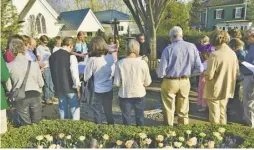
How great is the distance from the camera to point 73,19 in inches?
1368

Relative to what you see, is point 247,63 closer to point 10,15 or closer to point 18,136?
point 18,136

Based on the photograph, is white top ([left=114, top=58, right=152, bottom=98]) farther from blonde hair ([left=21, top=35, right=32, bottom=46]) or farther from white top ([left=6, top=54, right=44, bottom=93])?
blonde hair ([left=21, top=35, right=32, bottom=46])

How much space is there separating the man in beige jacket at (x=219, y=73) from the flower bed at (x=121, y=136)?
33.5 inches

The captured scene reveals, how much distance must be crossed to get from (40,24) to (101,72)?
27264 millimetres

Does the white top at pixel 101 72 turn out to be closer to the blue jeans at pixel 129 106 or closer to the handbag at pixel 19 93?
the blue jeans at pixel 129 106

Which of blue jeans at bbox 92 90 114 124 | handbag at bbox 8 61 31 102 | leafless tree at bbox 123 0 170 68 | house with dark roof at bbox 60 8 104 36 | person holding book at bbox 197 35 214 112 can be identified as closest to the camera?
handbag at bbox 8 61 31 102

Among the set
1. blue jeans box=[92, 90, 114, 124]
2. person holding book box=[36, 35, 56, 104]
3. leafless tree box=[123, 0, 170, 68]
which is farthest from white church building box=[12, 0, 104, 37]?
blue jeans box=[92, 90, 114, 124]

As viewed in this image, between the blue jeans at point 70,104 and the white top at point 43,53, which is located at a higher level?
the white top at point 43,53

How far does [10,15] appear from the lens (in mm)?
17828

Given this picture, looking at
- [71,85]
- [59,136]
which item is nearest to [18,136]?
[59,136]

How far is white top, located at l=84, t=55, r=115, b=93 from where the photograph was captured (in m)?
4.24

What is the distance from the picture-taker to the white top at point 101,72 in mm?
4242

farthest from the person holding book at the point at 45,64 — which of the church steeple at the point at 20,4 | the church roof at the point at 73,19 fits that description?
the church roof at the point at 73,19

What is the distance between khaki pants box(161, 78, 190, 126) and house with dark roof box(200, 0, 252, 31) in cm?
3563
